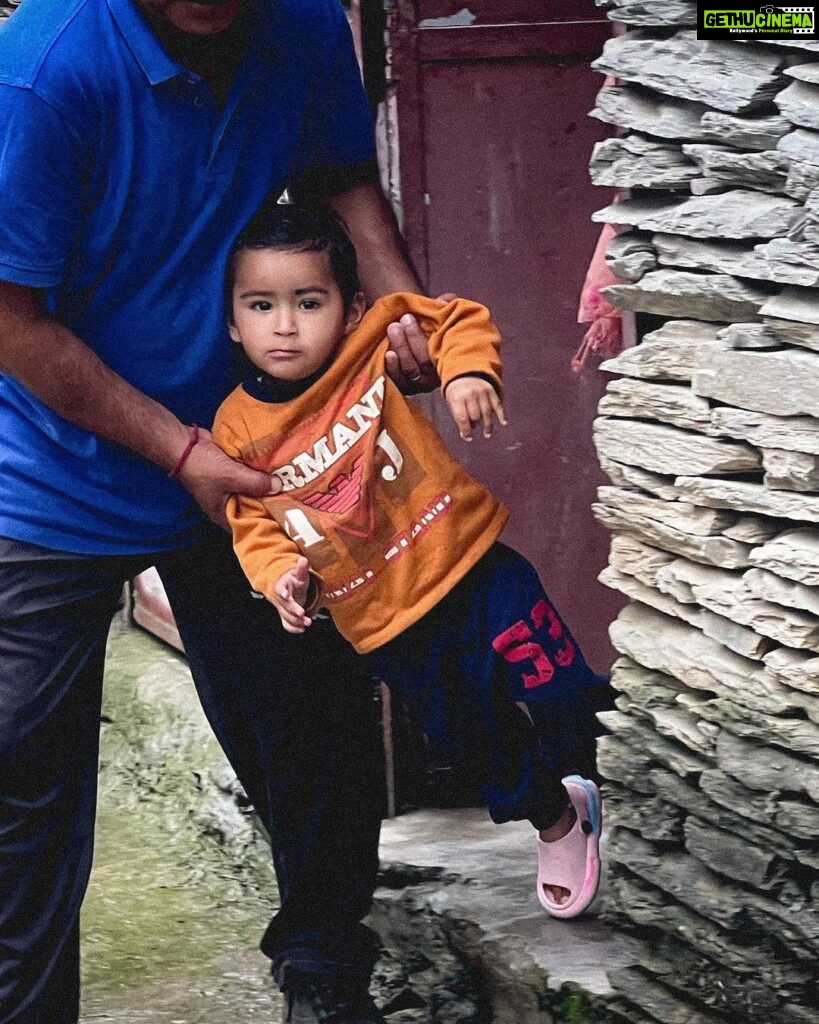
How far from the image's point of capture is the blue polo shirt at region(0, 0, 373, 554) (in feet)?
9.53

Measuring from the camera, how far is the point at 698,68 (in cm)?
291

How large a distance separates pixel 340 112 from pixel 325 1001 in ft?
5.33

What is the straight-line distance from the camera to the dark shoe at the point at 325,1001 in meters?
3.45

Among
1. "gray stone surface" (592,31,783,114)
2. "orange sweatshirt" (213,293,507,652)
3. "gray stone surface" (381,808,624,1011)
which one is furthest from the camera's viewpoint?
"gray stone surface" (381,808,624,1011)

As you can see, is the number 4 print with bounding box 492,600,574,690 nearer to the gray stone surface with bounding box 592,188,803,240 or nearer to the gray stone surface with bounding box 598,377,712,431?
the gray stone surface with bounding box 598,377,712,431

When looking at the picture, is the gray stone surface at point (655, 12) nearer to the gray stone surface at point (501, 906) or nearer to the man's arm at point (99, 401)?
the man's arm at point (99, 401)

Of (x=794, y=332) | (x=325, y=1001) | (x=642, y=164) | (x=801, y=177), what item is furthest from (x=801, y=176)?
(x=325, y=1001)

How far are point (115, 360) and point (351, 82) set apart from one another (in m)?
0.66

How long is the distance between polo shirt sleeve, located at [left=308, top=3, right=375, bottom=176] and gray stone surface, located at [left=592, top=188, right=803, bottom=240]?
529 mm

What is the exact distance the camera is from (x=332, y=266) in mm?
3176

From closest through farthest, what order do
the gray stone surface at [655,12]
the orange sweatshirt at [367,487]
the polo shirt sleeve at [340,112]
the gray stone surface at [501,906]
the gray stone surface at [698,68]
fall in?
the gray stone surface at [698,68]
the gray stone surface at [655,12]
the orange sweatshirt at [367,487]
the polo shirt sleeve at [340,112]
the gray stone surface at [501,906]

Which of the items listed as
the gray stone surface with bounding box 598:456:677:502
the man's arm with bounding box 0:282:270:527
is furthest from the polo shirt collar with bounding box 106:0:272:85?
the gray stone surface with bounding box 598:456:677:502

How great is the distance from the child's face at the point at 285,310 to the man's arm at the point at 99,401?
0.61 ft

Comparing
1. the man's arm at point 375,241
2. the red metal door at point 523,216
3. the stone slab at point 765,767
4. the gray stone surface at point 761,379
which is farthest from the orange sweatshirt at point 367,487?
the red metal door at point 523,216
